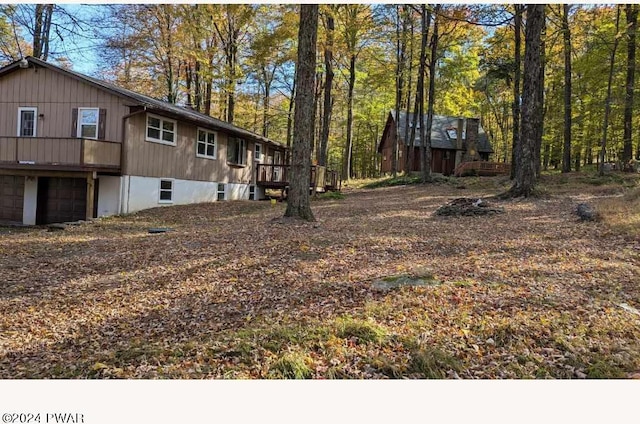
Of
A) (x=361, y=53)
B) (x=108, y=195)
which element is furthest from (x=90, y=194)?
(x=361, y=53)

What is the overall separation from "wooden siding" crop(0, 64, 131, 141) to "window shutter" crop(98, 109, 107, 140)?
95 millimetres

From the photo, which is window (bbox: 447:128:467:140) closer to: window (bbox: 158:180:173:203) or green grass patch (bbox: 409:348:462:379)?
window (bbox: 158:180:173:203)

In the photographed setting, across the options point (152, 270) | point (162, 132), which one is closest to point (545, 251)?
point (152, 270)

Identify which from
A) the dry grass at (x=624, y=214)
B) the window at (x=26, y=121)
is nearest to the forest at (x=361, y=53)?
the window at (x=26, y=121)

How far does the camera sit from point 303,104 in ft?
32.3

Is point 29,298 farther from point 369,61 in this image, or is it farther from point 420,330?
point 369,61

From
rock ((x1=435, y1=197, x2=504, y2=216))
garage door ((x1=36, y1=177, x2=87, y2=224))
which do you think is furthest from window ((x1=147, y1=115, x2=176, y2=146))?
rock ((x1=435, y1=197, x2=504, y2=216))

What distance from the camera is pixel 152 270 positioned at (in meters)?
6.70

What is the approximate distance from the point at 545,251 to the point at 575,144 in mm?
28368

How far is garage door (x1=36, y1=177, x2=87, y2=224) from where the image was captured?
1544cm

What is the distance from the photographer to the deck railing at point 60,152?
1341 centimetres

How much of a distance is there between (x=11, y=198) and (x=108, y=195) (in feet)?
15.1

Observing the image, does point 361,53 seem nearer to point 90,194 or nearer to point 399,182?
point 399,182

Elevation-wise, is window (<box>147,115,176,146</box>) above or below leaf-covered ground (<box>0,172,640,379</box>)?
above
